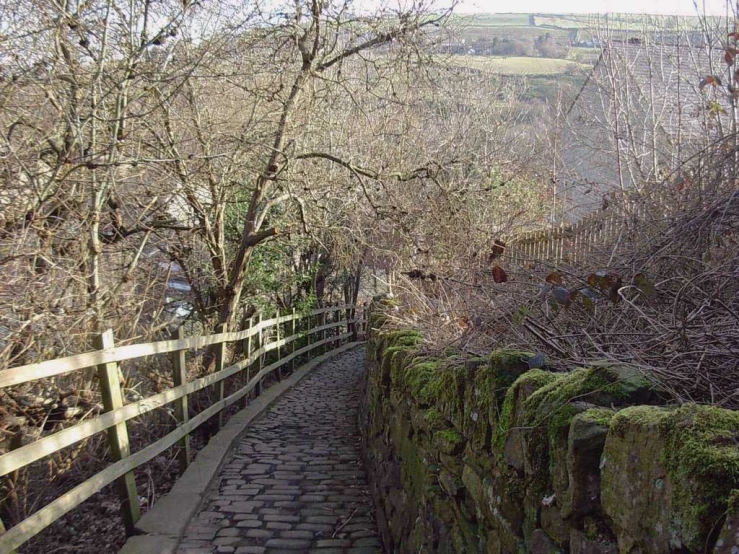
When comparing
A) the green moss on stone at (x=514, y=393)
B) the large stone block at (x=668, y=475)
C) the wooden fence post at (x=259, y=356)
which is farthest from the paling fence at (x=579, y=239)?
the wooden fence post at (x=259, y=356)

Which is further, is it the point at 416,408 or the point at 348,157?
the point at 348,157

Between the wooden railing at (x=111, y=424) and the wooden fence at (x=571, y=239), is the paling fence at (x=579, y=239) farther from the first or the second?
the wooden railing at (x=111, y=424)

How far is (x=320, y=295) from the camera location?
18.3 meters

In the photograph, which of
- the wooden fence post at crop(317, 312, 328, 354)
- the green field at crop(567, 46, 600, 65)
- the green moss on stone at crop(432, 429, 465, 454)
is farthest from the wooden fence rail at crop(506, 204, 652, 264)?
the green field at crop(567, 46, 600, 65)

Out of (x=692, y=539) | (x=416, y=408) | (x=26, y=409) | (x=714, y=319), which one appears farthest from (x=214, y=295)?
(x=692, y=539)

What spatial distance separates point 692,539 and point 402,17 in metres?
8.25

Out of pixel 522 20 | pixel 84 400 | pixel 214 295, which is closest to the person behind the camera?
pixel 84 400

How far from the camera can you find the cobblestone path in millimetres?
5250

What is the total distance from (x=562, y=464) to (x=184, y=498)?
4.28 m

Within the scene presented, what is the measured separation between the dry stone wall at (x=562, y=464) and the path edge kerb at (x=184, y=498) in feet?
5.48

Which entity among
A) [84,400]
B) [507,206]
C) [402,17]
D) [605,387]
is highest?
[402,17]

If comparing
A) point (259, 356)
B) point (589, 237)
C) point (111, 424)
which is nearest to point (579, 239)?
point (589, 237)

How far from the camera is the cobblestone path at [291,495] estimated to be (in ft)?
17.2

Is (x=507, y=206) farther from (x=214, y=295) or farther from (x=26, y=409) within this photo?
(x=26, y=409)
